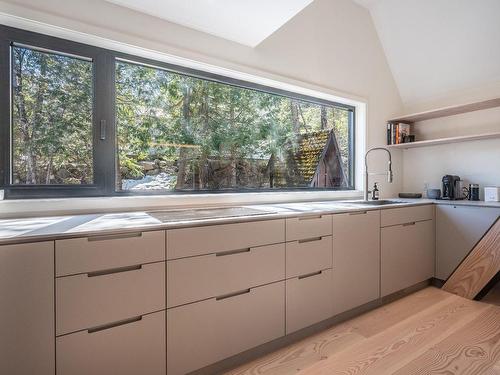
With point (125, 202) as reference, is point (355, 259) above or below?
below

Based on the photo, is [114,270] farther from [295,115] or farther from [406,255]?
[406,255]

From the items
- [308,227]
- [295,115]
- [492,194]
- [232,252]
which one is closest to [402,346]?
[308,227]

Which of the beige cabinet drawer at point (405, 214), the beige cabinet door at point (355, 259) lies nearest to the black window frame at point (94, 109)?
the beige cabinet door at point (355, 259)

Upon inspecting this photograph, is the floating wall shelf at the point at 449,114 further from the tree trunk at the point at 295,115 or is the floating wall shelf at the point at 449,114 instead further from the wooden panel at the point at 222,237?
the wooden panel at the point at 222,237

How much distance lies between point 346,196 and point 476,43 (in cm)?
191

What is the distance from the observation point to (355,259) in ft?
6.97

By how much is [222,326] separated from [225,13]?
1897 mm

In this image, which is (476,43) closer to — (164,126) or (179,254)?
(164,126)

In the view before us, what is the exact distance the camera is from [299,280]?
1.80 metres

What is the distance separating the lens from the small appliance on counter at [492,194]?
2.65 metres

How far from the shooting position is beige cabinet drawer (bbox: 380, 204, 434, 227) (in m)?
2.35

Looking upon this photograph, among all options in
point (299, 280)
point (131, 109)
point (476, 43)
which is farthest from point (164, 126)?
point (476, 43)

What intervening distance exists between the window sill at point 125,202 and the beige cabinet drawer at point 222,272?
0.68 meters

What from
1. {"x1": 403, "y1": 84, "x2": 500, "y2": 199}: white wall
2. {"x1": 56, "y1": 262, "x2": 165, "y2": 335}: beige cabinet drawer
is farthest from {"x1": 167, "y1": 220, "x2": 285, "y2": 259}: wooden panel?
{"x1": 403, "y1": 84, "x2": 500, "y2": 199}: white wall
